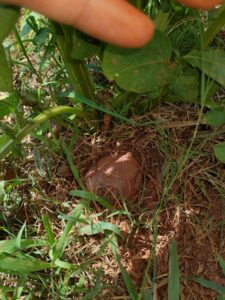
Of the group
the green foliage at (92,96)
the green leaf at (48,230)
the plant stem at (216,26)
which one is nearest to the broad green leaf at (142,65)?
the green foliage at (92,96)

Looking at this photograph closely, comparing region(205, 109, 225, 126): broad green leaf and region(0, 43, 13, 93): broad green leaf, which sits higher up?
region(0, 43, 13, 93): broad green leaf

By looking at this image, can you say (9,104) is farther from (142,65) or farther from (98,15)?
(98,15)

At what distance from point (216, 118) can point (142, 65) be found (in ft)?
0.67

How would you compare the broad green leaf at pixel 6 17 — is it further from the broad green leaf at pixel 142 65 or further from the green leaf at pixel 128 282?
the green leaf at pixel 128 282

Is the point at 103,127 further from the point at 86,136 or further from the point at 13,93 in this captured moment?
the point at 13,93

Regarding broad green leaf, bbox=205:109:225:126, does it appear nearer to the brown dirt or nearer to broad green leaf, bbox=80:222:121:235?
the brown dirt

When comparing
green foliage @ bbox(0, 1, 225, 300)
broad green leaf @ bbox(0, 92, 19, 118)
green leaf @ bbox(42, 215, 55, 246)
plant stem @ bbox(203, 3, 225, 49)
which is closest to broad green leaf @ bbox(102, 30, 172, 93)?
green foliage @ bbox(0, 1, 225, 300)

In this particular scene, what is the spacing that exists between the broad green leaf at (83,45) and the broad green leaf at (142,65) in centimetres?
3

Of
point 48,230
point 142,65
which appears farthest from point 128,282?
point 142,65

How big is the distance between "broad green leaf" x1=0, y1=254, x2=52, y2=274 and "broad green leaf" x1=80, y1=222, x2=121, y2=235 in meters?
0.11

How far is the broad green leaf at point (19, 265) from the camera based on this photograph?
37.4 inches

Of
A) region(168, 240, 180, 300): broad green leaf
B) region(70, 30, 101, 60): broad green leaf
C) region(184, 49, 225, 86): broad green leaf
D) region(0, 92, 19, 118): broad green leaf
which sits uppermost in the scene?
region(70, 30, 101, 60): broad green leaf

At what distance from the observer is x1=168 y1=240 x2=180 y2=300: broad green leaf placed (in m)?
0.99

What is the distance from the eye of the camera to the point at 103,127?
46.1 inches
